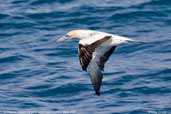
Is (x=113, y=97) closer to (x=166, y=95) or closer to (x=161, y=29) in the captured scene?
(x=166, y=95)

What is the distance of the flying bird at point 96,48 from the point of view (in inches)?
459

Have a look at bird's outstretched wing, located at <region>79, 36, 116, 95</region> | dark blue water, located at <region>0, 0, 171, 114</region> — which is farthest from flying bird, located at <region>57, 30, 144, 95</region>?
dark blue water, located at <region>0, 0, 171, 114</region>

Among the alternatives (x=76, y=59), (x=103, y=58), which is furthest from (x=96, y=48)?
(x=76, y=59)

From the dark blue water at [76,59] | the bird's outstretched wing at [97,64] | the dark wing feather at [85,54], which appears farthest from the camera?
the dark blue water at [76,59]

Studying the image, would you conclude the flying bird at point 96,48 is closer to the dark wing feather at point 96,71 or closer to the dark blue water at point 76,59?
the dark wing feather at point 96,71

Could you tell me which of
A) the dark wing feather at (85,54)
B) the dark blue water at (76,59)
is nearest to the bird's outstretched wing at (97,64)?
the dark wing feather at (85,54)

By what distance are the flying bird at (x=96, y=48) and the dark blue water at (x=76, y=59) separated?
0.73 m

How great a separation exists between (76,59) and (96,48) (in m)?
2.70

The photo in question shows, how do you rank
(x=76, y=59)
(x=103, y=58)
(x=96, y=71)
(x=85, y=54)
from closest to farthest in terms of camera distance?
1. (x=85, y=54)
2. (x=96, y=71)
3. (x=103, y=58)
4. (x=76, y=59)

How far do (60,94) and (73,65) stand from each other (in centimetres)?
123

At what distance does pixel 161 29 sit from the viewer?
53.8 ft

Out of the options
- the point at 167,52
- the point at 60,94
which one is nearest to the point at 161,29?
the point at 167,52

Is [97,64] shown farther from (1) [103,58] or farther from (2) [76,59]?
(2) [76,59]

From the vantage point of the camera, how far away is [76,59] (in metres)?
15.1
